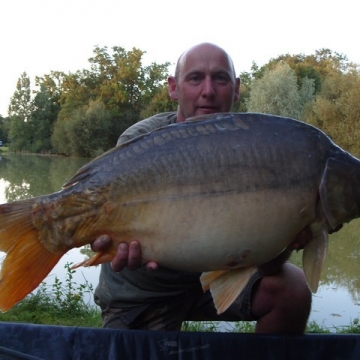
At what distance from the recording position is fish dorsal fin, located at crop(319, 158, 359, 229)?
4.49 feet

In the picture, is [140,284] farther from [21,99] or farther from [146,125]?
[21,99]

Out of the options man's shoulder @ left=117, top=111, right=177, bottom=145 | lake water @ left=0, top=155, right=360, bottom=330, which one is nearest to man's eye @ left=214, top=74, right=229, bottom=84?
man's shoulder @ left=117, top=111, right=177, bottom=145

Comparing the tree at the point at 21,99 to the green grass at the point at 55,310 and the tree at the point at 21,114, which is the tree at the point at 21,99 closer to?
the tree at the point at 21,114

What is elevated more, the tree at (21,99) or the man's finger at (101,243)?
the tree at (21,99)

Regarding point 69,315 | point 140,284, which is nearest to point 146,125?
point 140,284

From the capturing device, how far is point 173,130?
1.37 m

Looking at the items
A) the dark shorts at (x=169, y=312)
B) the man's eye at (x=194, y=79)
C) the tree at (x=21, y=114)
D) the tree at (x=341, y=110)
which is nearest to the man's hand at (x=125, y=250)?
the dark shorts at (x=169, y=312)

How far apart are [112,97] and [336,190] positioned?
28.6 metres

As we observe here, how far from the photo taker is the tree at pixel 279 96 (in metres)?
19.8

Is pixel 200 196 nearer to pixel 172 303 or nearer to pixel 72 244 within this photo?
pixel 72 244

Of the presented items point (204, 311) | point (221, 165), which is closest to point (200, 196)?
point (221, 165)

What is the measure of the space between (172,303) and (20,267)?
812 mm

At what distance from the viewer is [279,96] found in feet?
66.4

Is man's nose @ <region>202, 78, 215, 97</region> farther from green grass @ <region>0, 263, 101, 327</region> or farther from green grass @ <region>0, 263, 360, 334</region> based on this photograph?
green grass @ <region>0, 263, 101, 327</region>
